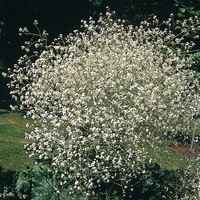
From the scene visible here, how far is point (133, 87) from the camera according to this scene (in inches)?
289

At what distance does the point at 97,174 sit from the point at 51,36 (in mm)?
14233

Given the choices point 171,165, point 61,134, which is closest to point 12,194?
point 61,134

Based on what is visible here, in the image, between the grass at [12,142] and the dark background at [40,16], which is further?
the dark background at [40,16]

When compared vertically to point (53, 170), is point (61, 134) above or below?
above

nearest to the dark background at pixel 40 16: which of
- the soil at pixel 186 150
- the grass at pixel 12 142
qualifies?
the grass at pixel 12 142

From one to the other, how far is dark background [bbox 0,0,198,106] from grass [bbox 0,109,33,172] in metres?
2.64

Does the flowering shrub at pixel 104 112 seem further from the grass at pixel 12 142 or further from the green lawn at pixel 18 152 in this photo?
the grass at pixel 12 142

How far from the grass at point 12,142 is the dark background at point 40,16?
8.66 ft

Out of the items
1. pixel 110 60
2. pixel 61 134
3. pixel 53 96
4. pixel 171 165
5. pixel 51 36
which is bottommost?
pixel 171 165

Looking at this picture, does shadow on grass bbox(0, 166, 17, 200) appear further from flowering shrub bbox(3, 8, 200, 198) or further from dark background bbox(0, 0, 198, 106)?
dark background bbox(0, 0, 198, 106)

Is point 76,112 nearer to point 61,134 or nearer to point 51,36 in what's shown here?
point 61,134

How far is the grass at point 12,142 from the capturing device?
1096cm

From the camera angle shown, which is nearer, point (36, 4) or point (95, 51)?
point (95, 51)

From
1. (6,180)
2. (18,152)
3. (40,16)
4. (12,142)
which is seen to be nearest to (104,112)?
(6,180)
